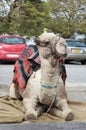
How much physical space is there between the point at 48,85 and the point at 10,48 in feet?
54.4

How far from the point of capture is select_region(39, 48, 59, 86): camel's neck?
16.4 feet

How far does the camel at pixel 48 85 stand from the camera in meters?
4.90

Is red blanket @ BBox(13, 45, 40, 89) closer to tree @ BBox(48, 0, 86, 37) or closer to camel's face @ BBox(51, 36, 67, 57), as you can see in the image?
camel's face @ BBox(51, 36, 67, 57)

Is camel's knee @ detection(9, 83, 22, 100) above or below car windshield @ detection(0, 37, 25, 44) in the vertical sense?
above

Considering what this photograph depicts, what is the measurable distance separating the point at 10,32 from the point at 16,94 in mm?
31311

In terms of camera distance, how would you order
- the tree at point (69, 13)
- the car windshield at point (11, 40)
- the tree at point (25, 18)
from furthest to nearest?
the tree at point (69, 13)
the tree at point (25, 18)
the car windshield at point (11, 40)

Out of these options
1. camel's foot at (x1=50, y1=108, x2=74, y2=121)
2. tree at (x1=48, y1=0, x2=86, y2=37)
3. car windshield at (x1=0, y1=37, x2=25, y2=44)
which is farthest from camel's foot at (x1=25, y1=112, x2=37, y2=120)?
tree at (x1=48, y1=0, x2=86, y2=37)

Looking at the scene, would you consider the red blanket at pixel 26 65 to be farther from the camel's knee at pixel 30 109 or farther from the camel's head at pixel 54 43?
the camel's head at pixel 54 43

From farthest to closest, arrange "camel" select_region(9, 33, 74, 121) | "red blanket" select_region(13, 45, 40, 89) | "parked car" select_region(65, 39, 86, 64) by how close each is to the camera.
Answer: "parked car" select_region(65, 39, 86, 64)
"red blanket" select_region(13, 45, 40, 89)
"camel" select_region(9, 33, 74, 121)

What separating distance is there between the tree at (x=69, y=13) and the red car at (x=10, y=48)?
28941mm

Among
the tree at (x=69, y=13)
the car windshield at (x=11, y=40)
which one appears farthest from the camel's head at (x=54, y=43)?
the tree at (x=69, y=13)

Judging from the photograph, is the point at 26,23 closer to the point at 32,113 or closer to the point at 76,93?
the point at 76,93

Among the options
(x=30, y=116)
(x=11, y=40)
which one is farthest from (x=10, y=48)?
(x=30, y=116)

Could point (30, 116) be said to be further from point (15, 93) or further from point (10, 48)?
point (10, 48)
